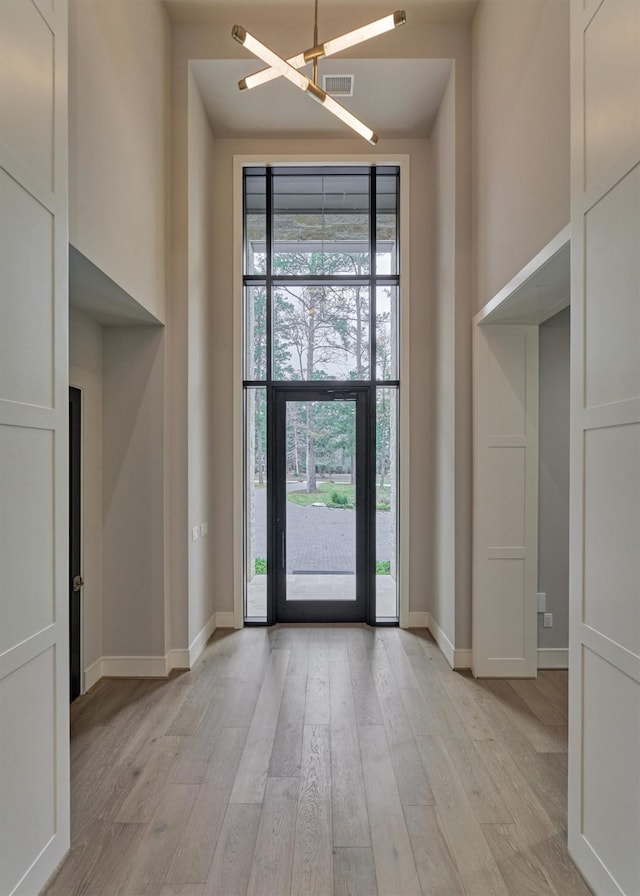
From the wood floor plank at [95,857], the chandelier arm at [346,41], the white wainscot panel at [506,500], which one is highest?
the chandelier arm at [346,41]

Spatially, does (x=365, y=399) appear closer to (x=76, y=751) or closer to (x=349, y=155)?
(x=349, y=155)

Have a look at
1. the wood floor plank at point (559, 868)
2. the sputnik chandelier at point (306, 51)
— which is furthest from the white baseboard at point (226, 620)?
the sputnik chandelier at point (306, 51)

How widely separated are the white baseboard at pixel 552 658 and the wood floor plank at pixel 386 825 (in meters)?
1.60

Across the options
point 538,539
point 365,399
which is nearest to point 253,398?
point 365,399

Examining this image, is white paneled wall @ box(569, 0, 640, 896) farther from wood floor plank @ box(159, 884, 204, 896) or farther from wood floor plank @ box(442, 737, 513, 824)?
wood floor plank @ box(159, 884, 204, 896)

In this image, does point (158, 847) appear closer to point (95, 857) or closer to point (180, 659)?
point (95, 857)

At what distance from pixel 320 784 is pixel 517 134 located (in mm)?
3581

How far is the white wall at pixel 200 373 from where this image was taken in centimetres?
420

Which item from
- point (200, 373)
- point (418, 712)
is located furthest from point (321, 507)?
point (418, 712)

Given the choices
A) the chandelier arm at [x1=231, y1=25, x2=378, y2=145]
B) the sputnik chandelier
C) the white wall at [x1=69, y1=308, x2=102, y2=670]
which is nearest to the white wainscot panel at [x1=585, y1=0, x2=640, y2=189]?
the sputnik chandelier

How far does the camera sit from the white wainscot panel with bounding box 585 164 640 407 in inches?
69.5

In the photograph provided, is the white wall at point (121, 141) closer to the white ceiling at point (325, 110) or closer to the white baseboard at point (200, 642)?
the white ceiling at point (325, 110)

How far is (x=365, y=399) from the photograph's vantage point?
516 cm

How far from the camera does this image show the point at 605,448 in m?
1.94
